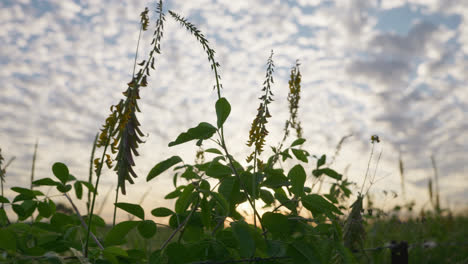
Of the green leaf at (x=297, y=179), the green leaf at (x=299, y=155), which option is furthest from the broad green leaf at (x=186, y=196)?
the green leaf at (x=299, y=155)

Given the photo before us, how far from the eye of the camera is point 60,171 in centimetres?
200

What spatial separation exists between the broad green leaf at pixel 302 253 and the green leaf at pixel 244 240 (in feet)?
0.72

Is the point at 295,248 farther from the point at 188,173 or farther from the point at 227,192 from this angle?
the point at 188,173

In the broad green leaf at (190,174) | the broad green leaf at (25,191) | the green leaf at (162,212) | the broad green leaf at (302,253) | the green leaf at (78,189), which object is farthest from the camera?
the green leaf at (78,189)

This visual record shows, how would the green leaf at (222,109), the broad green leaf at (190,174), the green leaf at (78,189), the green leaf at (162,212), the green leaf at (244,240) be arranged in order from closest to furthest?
the green leaf at (244,240)
the green leaf at (222,109)
the green leaf at (162,212)
the broad green leaf at (190,174)
the green leaf at (78,189)

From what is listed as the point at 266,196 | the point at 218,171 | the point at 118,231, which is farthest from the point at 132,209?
the point at 266,196

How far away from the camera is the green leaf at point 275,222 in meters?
1.55

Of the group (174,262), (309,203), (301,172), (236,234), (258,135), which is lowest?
(174,262)

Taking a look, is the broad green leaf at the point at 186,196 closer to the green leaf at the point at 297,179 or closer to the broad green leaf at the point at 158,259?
the broad green leaf at the point at 158,259

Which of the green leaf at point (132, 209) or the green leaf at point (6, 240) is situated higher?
the green leaf at point (132, 209)

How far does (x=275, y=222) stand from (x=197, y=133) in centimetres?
51

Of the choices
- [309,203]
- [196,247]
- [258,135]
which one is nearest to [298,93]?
[258,135]

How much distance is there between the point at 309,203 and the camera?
168cm

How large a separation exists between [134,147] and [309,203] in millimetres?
839
